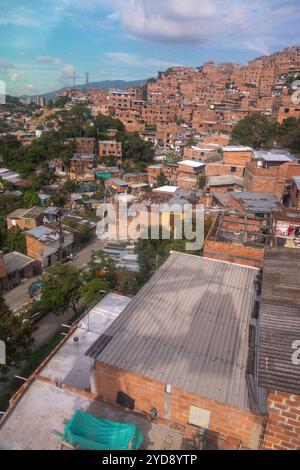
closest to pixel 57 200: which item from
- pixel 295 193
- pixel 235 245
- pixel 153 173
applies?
pixel 153 173

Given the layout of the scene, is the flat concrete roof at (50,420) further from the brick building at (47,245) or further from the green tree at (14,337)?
the brick building at (47,245)

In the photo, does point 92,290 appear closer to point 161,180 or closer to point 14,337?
point 14,337

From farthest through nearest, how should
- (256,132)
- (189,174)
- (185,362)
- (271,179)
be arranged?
(256,132), (189,174), (271,179), (185,362)

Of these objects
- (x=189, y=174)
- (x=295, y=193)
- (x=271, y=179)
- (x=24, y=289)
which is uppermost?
(x=271, y=179)

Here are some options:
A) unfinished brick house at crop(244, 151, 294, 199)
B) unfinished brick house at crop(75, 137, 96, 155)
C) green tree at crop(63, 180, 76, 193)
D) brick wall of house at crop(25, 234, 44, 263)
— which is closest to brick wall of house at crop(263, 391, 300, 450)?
unfinished brick house at crop(244, 151, 294, 199)

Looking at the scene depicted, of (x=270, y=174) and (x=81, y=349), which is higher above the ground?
(x=270, y=174)

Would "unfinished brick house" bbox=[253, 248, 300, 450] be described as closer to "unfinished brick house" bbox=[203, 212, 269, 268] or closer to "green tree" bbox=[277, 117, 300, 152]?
"unfinished brick house" bbox=[203, 212, 269, 268]
